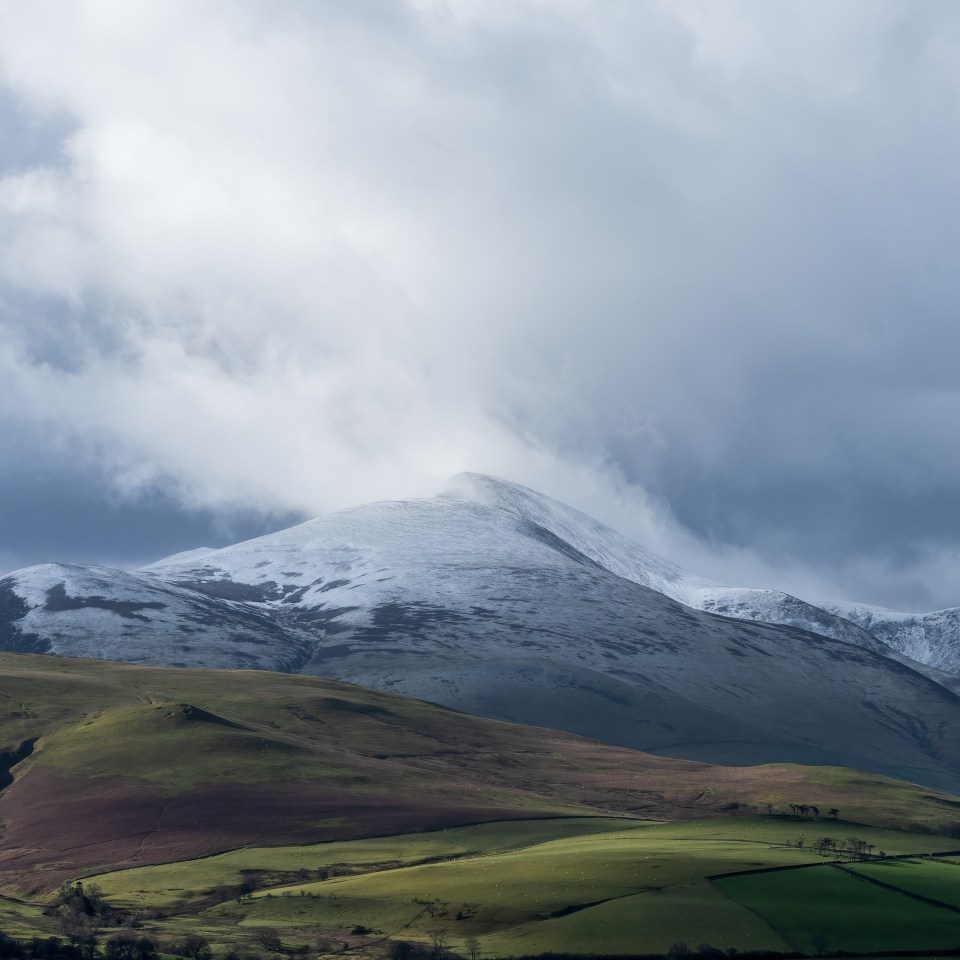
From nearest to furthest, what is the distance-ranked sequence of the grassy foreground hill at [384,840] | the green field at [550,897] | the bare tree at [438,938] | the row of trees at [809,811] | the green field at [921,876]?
the bare tree at [438,938]
the green field at [550,897]
the grassy foreground hill at [384,840]
the green field at [921,876]
the row of trees at [809,811]

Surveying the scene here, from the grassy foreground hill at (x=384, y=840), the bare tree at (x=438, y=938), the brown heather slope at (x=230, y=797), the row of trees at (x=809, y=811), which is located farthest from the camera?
the row of trees at (x=809, y=811)

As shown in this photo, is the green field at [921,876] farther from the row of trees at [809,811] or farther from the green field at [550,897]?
the row of trees at [809,811]

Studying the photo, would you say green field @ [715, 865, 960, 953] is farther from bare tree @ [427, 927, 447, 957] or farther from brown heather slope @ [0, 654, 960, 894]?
brown heather slope @ [0, 654, 960, 894]

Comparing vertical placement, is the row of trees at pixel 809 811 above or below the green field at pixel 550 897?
above

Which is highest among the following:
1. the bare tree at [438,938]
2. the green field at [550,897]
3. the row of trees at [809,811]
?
the row of trees at [809,811]

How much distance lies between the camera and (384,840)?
5679 inches

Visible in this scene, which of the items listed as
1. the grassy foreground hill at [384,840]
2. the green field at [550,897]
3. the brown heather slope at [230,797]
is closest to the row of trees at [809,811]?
the grassy foreground hill at [384,840]

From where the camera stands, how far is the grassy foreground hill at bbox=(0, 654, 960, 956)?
323 feet

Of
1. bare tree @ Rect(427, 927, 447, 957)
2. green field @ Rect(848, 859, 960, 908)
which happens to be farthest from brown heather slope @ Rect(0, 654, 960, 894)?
bare tree @ Rect(427, 927, 447, 957)

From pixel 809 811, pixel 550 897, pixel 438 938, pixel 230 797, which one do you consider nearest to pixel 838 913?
pixel 550 897

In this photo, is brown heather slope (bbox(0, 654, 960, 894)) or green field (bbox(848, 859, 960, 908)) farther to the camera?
brown heather slope (bbox(0, 654, 960, 894))

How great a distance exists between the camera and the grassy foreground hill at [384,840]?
323 ft

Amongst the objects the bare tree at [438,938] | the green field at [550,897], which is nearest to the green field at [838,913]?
the green field at [550,897]

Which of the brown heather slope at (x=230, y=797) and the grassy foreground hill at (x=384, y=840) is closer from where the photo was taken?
the grassy foreground hill at (x=384, y=840)
